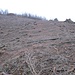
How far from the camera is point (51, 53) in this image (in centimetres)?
383

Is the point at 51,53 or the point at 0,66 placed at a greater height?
the point at 51,53

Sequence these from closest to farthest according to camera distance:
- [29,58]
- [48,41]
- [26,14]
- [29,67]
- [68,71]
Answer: [68,71]
[29,67]
[29,58]
[48,41]
[26,14]

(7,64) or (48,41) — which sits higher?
(48,41)

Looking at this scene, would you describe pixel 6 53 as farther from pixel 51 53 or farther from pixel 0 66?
pixel 51 53

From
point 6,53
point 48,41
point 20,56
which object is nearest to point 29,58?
point 20,56

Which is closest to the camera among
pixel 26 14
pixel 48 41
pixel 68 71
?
pixel 68 71

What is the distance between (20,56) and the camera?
3859mm

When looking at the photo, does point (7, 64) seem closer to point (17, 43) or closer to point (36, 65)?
point (36, 65)

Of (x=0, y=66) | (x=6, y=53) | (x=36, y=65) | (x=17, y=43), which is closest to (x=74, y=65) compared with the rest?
(x=36, y=65)

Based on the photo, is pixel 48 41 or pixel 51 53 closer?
pixel 51 53

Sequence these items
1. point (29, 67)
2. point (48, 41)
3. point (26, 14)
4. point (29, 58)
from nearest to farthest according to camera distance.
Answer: point (29, 67)
point (29, 58)
point (48, 41)
point (26, 14)

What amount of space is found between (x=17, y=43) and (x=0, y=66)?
153 centimetres

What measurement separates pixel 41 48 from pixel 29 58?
652mm

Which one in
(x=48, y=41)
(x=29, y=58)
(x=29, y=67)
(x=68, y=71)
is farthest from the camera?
(x=48, y=41)
